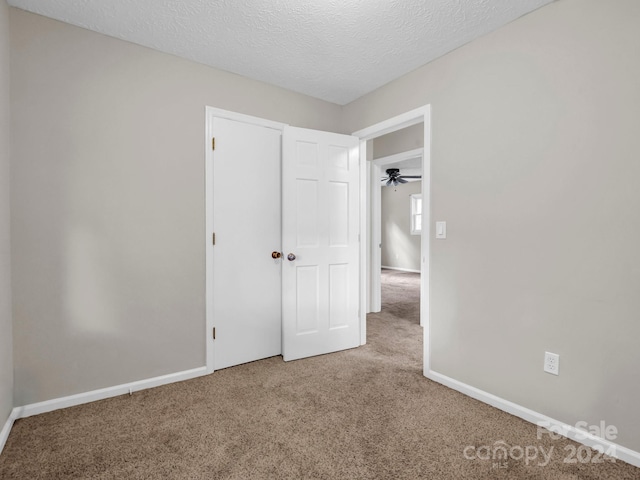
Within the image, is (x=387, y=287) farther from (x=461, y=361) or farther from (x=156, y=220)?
(x=156, y=220)

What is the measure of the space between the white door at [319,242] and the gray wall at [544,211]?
930 millimetres

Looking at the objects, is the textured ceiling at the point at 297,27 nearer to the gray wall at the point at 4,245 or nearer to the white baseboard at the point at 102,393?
the gray wall at the point at 4,245

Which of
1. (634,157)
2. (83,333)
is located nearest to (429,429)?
(634,157)

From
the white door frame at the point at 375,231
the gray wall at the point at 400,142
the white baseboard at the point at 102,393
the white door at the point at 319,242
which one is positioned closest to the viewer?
the white baseboard at the point at 102,393

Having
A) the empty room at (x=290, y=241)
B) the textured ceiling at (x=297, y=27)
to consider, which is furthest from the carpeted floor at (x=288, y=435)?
the textured ceiling at (x=297, y=27)

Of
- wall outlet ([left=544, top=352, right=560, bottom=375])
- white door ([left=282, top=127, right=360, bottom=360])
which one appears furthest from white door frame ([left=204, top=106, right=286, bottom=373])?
wall outlet ([left=544, top=352, right=560, bottom=375])

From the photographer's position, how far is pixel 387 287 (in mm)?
6930

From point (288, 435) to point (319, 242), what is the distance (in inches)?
66.0

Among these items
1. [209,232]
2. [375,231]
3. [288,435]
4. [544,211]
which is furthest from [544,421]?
[375,231]

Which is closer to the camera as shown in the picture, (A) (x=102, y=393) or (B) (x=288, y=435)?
(B) (x=288, y=435)

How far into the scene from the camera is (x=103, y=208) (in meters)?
2.25

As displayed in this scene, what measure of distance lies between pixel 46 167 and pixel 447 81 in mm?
2832

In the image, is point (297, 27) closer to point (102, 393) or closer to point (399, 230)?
point (102, 393)

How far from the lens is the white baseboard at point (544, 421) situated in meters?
1.67
